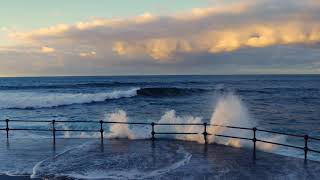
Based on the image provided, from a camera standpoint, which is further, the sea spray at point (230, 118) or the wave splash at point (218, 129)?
the sea spray at point (230, 118)

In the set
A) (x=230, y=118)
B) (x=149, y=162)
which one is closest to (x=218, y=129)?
(x=230, y=118)

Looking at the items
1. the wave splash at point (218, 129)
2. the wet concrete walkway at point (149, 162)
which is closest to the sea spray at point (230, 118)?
the wave splash at point (218, 129)

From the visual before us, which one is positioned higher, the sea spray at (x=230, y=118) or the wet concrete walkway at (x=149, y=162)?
the sea spray at (x=230, y=118)

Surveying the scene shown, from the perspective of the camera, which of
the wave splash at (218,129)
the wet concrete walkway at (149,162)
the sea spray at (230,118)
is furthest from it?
the sea spray at (230,118)

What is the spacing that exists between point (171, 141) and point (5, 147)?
21.1 feet

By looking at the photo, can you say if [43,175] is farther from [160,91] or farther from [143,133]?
[160,91]

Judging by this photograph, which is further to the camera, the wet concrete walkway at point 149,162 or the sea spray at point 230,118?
the sea spray at point 230,118

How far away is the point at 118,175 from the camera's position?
10.3m

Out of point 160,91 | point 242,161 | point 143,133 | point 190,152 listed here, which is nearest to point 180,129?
point 143,133

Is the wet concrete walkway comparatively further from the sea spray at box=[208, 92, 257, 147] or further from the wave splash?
the sea spray at box=[208, 92, 257, 147]

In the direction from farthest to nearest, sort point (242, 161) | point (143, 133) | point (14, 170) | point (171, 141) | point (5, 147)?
point (143, 133)
point (171, 141)
point (5, 147)
point (242, 161)
point (14, 170)

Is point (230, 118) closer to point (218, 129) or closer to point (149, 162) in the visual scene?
point (218, 129)

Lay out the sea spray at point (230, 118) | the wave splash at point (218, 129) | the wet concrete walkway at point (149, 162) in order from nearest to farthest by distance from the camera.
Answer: the wet concrete walkway at point (149, 162) < the wave splash at point (218, 129) < the sea spray at point (230, 118)

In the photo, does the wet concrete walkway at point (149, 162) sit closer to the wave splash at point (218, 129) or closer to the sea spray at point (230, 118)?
the wave splash at point (218, 129)
